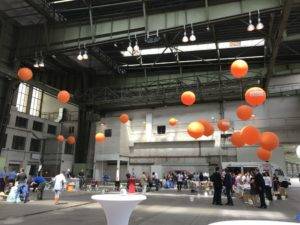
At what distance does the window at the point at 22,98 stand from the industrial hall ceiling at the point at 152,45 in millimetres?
6524

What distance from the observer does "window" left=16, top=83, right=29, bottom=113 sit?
125ft

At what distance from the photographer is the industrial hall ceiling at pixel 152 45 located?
761 inches

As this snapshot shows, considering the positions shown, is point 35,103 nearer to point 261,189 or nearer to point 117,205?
point 261,189

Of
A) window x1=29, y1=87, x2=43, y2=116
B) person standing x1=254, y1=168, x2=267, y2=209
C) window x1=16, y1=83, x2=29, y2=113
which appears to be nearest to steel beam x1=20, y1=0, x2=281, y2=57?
person standing x1=254, y1=168, x2=267, y2=209

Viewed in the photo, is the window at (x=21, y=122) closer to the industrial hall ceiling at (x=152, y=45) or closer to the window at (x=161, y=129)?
the industrial hall ceiling at (x=152, y=45)

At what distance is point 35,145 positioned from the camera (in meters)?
36.6

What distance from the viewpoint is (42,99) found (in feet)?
140

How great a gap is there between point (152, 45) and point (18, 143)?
1852 cm

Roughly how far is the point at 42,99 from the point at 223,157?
24637 mm

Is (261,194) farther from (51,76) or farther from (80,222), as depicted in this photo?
(51,76)

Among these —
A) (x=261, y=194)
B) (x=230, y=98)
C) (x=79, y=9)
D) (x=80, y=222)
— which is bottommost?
(x=80, y=222)

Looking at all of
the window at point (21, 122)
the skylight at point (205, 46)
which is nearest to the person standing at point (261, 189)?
the skylight at point (205, 46)

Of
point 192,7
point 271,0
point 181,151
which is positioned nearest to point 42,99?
point 181,151

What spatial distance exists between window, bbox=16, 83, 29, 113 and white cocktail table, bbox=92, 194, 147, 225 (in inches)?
1356
